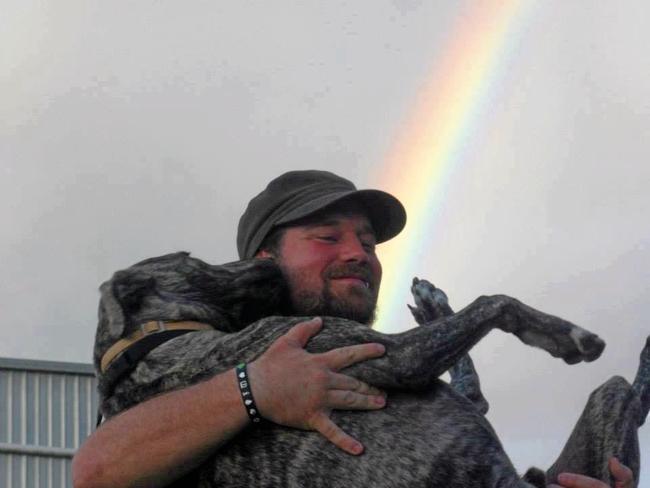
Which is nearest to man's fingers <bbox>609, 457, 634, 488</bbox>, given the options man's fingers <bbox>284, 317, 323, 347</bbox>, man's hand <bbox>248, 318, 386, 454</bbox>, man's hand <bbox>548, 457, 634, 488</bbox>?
man's hand <bbox>548, 457, 634, 488</bbox>

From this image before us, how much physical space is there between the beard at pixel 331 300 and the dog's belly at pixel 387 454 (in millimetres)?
843

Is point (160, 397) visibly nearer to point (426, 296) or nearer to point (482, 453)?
point (482, 453)

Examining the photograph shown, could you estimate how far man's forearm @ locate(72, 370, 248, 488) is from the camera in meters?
5.18

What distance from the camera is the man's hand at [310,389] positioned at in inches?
203

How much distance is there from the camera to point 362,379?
208 inches

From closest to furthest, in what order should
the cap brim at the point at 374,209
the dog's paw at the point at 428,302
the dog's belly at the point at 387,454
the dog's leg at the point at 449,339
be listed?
the dog's belly at the point at 387,454
the dog's leg at the point at 449,339
the cap brim at the point at 374,209
the dog's paw at the point at 428,302

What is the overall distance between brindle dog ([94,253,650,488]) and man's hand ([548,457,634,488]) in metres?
0.09

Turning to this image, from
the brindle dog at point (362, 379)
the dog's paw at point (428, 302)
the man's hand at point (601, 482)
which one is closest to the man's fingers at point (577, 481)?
the man's hand at point (601, 482)

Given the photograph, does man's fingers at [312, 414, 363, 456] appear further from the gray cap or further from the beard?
the gray cap

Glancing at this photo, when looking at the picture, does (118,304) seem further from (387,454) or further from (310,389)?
(387,454)

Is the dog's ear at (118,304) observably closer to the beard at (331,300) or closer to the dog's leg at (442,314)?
the beard at (331,300)

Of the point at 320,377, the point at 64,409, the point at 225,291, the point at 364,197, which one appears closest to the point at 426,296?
the point at 364,197

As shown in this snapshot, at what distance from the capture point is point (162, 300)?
5.83 meters

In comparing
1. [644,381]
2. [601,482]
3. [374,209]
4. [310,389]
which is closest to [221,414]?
[310,389]
